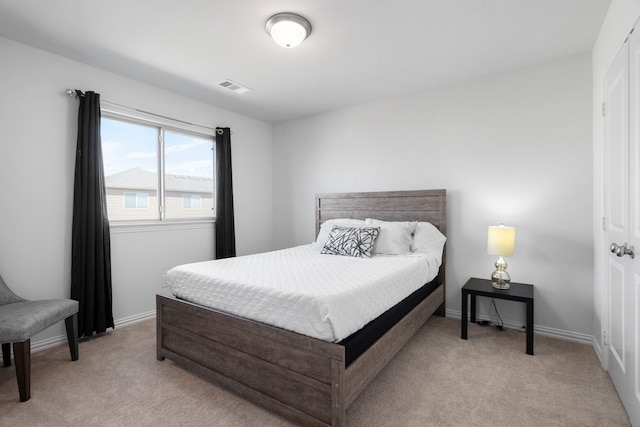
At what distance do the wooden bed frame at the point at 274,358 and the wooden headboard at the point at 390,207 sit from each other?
1.06 m

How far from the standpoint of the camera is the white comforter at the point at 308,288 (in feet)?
5.39

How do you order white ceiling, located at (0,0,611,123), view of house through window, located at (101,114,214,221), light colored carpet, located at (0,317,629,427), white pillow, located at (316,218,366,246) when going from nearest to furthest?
light colored carpet, located at (0,317,629,427) < white ceiling, located at (0,0,611,123) < view of house through window, located at (101,114,214,221) < white pillow, located at (316,218,366,246)

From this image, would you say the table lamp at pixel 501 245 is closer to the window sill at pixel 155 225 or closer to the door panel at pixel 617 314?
the door panel at pixel 617 314

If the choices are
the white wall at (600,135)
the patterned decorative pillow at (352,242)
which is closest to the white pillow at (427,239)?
the patterned decorative pillow at (352,242)

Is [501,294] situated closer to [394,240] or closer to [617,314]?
[617,314]

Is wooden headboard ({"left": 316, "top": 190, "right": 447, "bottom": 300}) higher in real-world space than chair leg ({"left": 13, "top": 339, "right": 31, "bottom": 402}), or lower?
higher

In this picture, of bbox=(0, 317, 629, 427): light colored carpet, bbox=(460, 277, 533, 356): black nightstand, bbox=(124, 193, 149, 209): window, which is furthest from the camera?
bbox=(124, 193, 149, 209): window

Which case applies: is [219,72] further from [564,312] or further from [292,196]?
[564,312]

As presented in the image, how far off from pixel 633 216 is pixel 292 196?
12.2 ft

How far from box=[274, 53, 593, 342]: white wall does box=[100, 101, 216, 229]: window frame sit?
1827mm

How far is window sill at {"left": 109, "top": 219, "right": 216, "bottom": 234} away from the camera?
10.2ft

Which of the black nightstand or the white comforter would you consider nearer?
the white comforter

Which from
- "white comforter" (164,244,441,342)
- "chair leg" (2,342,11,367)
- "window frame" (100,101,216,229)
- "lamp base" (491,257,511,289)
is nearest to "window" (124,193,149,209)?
"window frame" (100,101,216,229)

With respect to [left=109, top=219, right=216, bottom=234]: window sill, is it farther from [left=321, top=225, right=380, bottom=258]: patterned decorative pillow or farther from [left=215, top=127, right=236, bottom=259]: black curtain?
[left=321, top=225, right=380, bottom=258]: patterned decorative pillow
